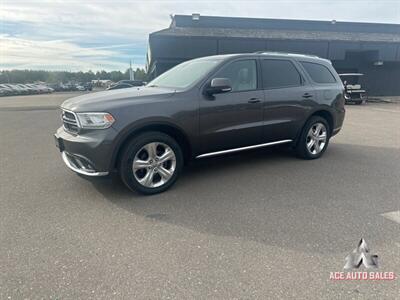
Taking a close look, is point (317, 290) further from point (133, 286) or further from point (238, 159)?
point (238, 159)

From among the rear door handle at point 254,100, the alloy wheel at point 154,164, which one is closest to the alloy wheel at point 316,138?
the rear door handle at point 254,100

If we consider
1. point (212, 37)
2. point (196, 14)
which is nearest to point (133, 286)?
point (212, 37)

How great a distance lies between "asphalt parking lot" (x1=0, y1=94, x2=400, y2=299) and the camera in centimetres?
230

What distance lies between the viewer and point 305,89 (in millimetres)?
5293

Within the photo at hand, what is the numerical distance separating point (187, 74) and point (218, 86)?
0.88 meters

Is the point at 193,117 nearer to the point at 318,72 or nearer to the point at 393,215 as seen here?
the point at 393,215

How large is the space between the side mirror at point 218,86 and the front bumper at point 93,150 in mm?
1456

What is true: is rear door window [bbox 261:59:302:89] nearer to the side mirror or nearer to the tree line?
the side mirror

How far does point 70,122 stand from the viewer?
3.86m

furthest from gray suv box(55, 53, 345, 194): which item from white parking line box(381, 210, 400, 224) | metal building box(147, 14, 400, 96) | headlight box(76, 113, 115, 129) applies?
metal building box(147, 14, 400, 96)

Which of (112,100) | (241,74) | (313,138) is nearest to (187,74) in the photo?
(241,74)

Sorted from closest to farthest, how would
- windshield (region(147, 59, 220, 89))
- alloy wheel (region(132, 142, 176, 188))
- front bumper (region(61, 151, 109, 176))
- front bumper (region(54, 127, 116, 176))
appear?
front bumper (region(54, 127, 116, 176)) < front bumper (region(61, 151, 109, 176)) < alloy wheel (region(132, 142, 176, 188)) < windshield (region(147, 59, 220, 89))

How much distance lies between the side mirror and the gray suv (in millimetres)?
14

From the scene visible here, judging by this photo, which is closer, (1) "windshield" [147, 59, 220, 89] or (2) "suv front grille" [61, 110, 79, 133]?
(2) "suv front grille" [61, 110, 79, 133]
